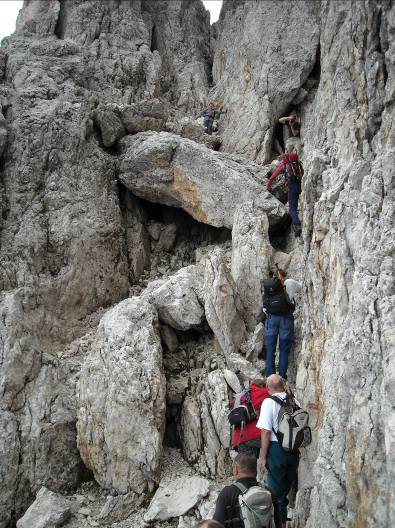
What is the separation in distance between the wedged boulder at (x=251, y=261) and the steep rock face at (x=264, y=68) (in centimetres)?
701

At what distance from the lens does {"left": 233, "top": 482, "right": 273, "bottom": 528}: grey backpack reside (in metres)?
5.96

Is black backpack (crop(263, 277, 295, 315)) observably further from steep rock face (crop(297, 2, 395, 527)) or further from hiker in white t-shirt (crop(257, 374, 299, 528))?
hiker in white t-shirt (crop(257, 374, 299, 528))

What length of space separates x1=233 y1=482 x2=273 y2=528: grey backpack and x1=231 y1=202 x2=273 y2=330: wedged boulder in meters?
8.13

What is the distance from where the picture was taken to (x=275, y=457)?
8.22 meters

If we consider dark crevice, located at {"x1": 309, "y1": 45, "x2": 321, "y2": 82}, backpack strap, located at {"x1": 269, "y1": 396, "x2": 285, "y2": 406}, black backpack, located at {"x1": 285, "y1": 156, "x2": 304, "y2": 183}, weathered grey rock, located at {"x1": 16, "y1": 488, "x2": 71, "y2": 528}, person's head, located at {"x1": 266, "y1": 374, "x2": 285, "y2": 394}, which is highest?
dark crevice, located at {"x1": 309, "y1": 45, "x2": 321, "y2": 82}

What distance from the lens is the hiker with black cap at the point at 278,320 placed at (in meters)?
11.8

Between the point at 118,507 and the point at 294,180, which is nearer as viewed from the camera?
the point at 118,507

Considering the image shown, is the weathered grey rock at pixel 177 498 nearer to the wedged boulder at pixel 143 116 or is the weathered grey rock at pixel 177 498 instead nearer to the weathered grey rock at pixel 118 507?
the weathered grey rock at pixel 118 507

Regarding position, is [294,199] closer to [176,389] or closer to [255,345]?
[255,345]

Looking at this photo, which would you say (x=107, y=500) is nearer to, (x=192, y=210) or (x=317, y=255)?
(x=317, y=255)

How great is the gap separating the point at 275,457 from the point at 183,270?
919 cm

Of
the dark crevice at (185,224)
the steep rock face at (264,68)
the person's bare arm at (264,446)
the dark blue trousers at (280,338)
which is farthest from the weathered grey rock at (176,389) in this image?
the steep rock face at (264,68)

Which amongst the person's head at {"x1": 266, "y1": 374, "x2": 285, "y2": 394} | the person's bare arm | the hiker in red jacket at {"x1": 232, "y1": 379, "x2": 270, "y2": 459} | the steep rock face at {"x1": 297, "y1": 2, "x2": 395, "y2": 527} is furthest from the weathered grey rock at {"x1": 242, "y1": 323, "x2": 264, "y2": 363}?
the person's bare arm

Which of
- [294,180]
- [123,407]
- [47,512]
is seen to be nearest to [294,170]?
[294,180]
